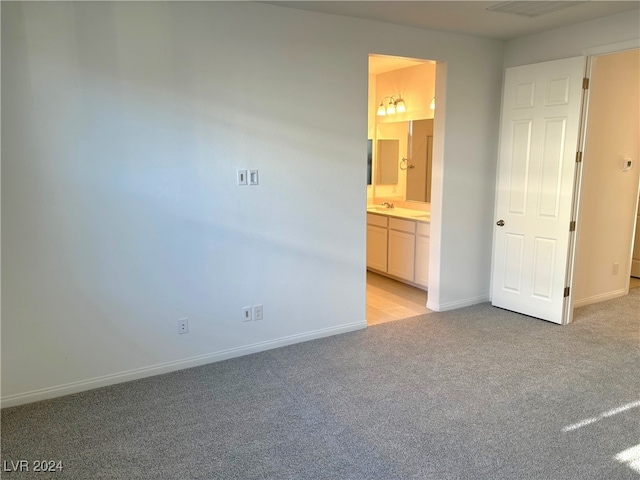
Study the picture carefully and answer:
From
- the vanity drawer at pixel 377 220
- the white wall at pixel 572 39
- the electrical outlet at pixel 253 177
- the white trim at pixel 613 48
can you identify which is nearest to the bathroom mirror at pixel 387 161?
the vanity drawer at pixel 377 220

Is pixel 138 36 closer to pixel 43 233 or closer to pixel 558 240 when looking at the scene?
pixel 43 233

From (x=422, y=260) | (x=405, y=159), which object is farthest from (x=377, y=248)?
(x=405, y=159)

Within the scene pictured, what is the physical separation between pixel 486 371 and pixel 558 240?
1.53 meters

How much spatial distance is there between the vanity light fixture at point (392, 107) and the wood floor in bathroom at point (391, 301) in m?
2.12

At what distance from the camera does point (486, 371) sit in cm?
319

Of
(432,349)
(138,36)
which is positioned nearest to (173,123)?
(138,36)

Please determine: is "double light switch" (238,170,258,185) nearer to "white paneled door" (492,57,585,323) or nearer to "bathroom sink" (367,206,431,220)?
"bathroom sink" (367,206,431,220)

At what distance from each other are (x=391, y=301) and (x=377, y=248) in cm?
99

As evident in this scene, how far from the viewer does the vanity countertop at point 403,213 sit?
501 cm

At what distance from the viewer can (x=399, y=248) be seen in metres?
5.23

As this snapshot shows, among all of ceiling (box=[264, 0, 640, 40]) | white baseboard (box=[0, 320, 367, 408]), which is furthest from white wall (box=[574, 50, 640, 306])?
white baseboard (box=[0, 320, 367, 408])

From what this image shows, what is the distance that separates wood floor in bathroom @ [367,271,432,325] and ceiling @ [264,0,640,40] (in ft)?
8.49

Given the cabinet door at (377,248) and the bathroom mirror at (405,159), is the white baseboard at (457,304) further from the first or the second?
the bathroom mirror at (405,159)

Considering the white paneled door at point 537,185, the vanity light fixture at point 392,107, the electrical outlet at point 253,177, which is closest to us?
the electrical outlet at point 253,177
